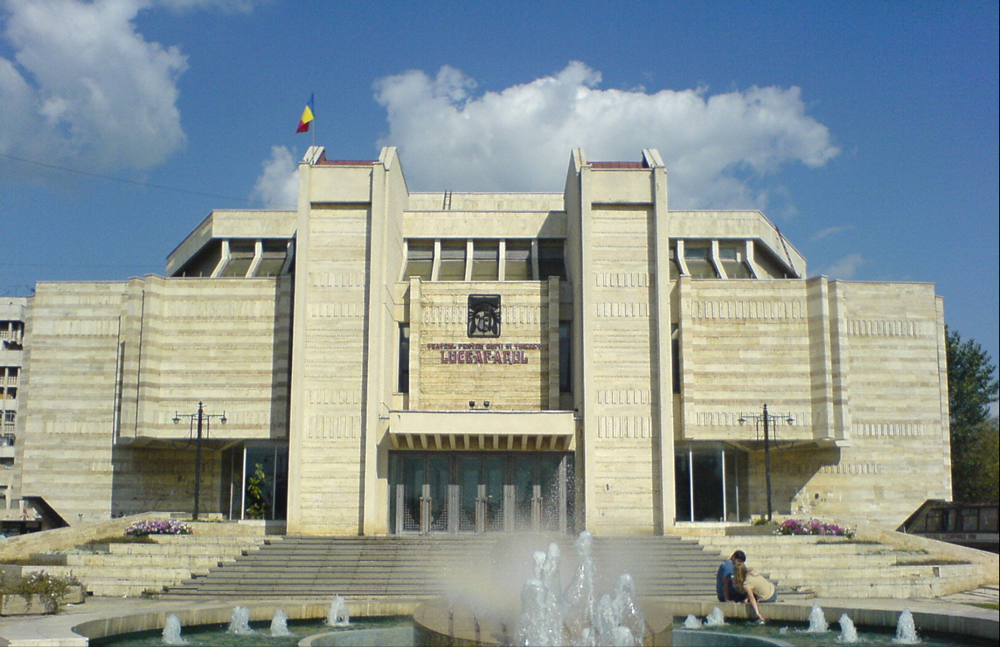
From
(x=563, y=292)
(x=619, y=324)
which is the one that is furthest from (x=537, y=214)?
(x=619, y=324)

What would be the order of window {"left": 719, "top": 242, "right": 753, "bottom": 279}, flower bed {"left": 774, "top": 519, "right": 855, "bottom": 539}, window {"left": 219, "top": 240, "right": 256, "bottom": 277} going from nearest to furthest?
flower bed {"left": 774, "top": 519, "right": 855, "bottom": 539} < window {"left": 219, "top": 240, "right": 256, "bottom": 277} < window {"left": 719, "top": 242, "right": 753, "bottom": 279}

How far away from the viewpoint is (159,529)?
27.2 metres

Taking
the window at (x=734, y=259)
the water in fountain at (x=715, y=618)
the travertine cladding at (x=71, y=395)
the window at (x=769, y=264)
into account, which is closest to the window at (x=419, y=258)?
the travertine cladding at (x=71, y=395)

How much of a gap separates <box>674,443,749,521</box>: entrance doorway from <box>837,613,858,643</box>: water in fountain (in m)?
15.6

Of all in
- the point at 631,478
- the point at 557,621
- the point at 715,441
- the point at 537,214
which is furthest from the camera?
the point at 537,214

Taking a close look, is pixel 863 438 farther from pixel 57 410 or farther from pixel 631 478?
pixel 57 410

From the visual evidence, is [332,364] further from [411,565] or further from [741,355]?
[741,355]

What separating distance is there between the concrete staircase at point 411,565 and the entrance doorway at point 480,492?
195cm

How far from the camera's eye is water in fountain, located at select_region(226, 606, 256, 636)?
56.2ft

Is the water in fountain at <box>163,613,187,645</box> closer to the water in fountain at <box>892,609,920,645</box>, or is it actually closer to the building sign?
the water in fountain at <box>892,609,920,645</box>

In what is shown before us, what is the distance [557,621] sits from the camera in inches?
483

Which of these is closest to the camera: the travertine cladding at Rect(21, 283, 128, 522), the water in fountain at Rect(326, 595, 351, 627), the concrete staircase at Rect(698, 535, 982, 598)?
the water in fountain at Rect(326, 595, 351, 627)

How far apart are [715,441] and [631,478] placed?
444 cm

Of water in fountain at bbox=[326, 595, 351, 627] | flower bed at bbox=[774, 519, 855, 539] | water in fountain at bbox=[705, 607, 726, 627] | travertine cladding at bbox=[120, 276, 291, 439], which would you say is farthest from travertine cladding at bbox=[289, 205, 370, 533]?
water in fountain at bbox=[705, 607, 726, 627]
